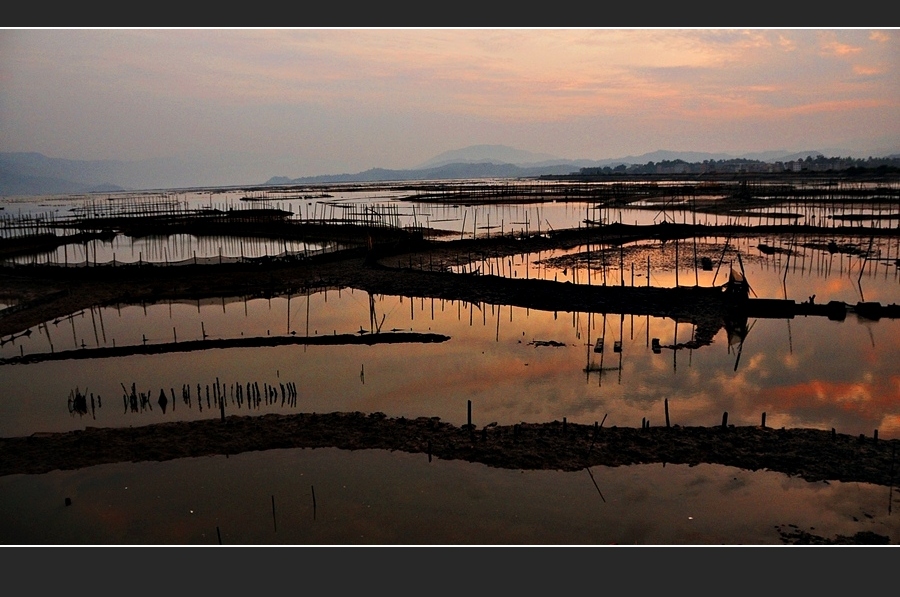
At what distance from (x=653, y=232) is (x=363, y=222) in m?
21.2

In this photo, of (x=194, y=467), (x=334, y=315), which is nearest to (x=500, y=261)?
(x=334, y=315)

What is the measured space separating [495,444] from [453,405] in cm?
215

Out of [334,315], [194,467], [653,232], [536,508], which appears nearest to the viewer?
[536,508]

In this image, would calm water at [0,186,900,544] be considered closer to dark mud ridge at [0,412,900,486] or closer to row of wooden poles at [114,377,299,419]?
row of wooden poles at [114,377,299,419]

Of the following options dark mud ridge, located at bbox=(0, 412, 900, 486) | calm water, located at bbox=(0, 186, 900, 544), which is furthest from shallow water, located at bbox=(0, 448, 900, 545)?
dark mud ridge, located at bbox=(0, 412, 900, 486)

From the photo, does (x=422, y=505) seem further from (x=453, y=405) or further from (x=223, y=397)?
(x=223, y=397)

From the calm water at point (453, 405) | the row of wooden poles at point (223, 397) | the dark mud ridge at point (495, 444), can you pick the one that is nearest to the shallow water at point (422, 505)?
the calm water at point (453, 405)

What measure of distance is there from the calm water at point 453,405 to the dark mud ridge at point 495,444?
29cm

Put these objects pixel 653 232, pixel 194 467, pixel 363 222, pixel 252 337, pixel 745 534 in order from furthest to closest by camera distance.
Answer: pixel 363 222, pixel 653 232, pixel 252 337, pixel 194 467, pixel 745 534

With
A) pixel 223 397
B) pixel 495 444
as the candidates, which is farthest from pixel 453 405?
pixel 223 397

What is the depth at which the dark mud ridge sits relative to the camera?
939cm

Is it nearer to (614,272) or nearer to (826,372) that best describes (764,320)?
(826,372)

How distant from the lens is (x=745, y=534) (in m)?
7.84

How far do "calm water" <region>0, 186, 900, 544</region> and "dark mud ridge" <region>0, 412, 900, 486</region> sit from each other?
0.29m
